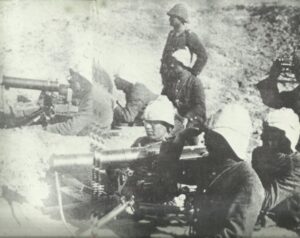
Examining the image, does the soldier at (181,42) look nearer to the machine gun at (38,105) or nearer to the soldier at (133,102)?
the soldier at (133,102)

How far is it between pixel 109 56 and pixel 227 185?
6.46ft

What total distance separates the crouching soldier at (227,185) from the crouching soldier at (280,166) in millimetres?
232

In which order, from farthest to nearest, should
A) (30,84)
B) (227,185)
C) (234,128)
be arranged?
(30,84) → (227,185) → (234,128)

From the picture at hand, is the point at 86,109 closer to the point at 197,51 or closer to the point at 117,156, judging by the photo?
the point at 117,156

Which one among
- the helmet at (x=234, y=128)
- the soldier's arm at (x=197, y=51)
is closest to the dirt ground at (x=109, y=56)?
the soldier's arm at (x=197, y=51)

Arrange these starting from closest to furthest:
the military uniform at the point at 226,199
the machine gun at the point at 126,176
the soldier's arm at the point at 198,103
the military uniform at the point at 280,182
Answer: the military uniform at the point at 226,199, the machine gun at the point at 126,176, the military uniform at the point at 280,182, the soldier's arm at the point at 198,103

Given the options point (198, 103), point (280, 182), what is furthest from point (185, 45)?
point (280, 182)

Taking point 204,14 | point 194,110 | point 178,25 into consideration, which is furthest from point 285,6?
point 194,110

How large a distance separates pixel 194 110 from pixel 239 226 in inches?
55.0

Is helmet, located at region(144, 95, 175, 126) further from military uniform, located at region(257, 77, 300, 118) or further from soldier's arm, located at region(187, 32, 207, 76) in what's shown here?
military uniform, located at region(257, 77, 300, 118)

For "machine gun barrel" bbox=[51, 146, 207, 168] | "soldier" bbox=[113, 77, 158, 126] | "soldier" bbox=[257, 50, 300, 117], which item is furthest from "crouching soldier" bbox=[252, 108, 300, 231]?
"soldier" bbox=[113, 77, 158, 126]

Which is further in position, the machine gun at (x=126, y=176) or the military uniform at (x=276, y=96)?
the military uniform at (x=276, y=96)

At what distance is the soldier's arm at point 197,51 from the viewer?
523 cm

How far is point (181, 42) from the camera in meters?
5.23
